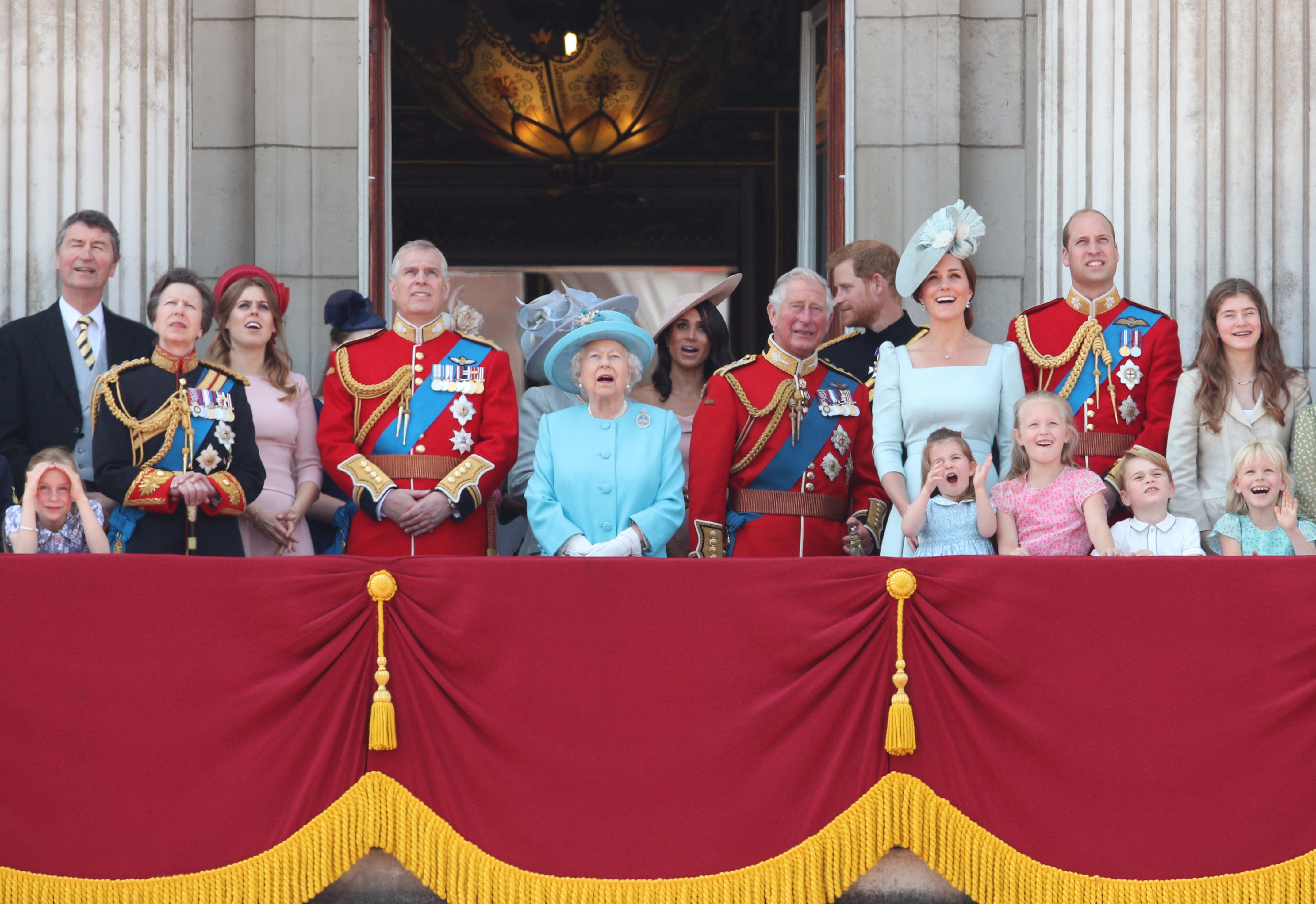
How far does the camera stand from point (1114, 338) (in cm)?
521

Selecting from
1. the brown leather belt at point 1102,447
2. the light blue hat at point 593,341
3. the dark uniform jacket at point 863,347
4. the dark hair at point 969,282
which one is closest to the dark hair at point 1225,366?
the brown leather belt at point 1102,447

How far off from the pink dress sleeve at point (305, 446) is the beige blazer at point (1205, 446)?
9.07 ft

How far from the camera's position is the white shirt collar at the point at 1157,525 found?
184 inches

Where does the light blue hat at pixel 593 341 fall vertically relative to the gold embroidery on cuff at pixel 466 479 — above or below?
above

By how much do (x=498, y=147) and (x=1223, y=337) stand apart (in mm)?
6949

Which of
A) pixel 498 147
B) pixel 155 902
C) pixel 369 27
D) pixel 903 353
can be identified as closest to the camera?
pixel 155 902

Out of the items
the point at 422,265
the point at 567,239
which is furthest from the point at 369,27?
the point at 567,239

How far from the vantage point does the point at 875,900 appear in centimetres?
407

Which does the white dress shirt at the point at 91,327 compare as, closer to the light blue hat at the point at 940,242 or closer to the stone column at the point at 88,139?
the stone column at the point at 88,139

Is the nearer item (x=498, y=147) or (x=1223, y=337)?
(x=1223, y=337)

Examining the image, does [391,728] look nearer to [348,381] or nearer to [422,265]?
[348,381]

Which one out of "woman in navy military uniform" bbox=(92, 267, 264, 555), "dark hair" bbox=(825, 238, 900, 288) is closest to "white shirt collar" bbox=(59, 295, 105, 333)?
"woman in navy military uniform" bbox=(92, 267, 264, 555)

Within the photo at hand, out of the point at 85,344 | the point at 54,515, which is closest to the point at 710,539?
the point at 54,515

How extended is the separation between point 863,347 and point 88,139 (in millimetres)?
3293
